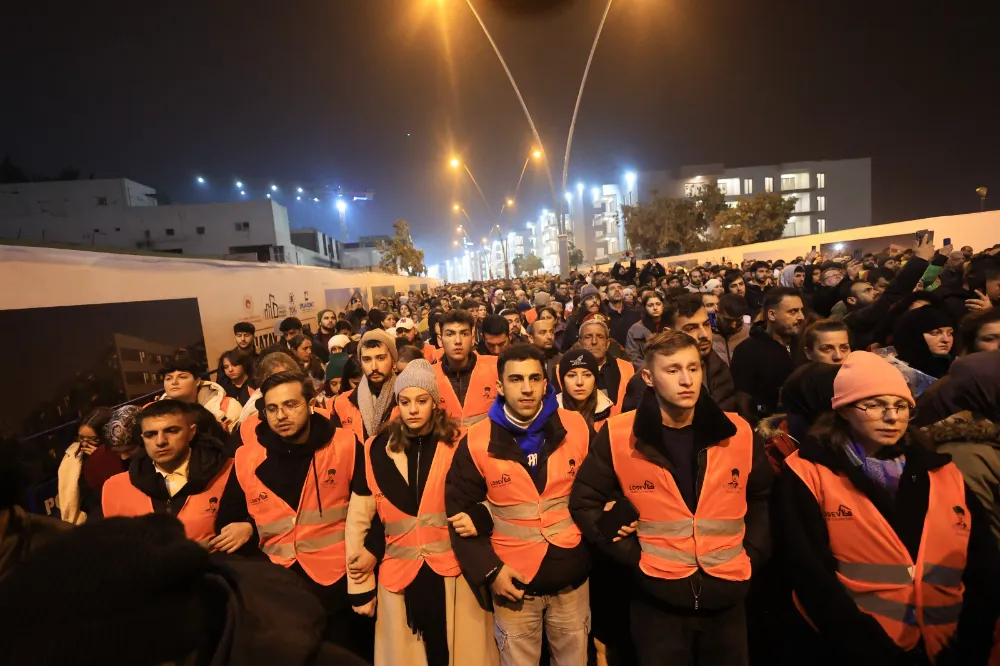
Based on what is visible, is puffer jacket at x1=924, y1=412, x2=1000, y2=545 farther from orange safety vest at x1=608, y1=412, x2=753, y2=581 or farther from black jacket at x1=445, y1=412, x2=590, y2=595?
black jacket at x1=445, y1=412, x2=590, y2=595

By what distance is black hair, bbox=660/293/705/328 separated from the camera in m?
4.75

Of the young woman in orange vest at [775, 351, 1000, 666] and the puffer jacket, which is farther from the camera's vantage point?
the puffer jacket

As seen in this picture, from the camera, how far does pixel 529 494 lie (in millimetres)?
3021

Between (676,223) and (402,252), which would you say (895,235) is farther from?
(402,252)

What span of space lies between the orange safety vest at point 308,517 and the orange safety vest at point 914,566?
3.01 m

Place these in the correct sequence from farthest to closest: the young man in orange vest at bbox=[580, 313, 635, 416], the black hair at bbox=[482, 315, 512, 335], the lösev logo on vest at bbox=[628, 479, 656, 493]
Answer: the black hair at bbox=[482, 315, 512, 335], the young man in orange vest at bbox=[580, 313, 635, 416], the lösev logo on vest at bbox=[628, 479, 656, 493]

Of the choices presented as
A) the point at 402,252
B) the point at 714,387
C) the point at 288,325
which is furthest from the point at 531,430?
the point at 402,252

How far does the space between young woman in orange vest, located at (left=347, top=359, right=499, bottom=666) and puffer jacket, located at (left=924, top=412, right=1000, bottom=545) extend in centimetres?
282

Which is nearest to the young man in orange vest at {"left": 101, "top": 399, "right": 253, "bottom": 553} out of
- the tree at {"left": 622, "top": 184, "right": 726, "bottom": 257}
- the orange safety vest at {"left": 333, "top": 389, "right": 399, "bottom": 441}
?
the orange safety vest at {"left": 333, "top": 389, "right": 399, "bottom": 441}

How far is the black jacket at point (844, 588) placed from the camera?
231 cm

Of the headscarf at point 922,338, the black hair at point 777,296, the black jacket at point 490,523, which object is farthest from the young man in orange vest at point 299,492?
the headscarf at point 922,338

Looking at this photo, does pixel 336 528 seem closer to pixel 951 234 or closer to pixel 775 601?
pixel 775 601

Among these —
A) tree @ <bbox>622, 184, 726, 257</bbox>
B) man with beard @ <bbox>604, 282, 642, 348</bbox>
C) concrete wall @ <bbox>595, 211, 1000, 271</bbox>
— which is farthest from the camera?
tree @ <bbox>622, 184, 726, 257</bbox>

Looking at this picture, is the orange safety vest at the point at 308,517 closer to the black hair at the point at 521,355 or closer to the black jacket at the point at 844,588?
the black hair at the point at 521,355
